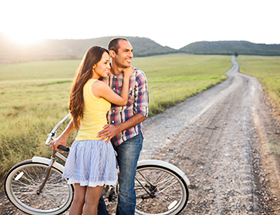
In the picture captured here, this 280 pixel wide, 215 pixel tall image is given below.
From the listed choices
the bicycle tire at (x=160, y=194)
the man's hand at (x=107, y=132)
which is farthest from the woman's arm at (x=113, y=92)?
the bicycle tire at (x=160, y=194)

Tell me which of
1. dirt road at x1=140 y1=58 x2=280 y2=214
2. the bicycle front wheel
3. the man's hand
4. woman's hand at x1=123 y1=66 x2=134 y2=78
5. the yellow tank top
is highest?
A: woman's hand at x1=123 y1=66 x2=134 y2=78

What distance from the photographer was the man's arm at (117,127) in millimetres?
1986

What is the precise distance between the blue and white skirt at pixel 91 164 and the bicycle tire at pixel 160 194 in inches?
30.9

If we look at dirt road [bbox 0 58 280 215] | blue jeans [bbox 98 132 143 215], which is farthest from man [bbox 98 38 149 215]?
dirt road [bbox 0 58 280 215]

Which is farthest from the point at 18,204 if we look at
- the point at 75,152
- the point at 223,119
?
the point at 223,119

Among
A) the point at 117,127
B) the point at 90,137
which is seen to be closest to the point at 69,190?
the point at 90,137

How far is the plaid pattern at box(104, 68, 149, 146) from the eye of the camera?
2.19m

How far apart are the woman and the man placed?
22 centimetres

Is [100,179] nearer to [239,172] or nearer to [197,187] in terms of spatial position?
[197,187]

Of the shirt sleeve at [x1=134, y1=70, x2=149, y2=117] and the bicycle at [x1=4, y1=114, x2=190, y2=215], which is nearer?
the shirt sleeve at [x1=134, y1=70, x2=149, y2=117]

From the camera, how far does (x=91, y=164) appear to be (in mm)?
1914

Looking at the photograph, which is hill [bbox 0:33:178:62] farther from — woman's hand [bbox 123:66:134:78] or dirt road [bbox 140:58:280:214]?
woman's hand [bbox 123:66:134:78]

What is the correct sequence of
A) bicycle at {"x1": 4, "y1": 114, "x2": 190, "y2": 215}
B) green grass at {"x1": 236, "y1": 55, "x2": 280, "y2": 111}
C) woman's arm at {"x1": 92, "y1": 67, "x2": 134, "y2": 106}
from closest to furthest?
1. woman's arm at {"x1": 92, "y1": 67, "x2": 134, "y2": 106}
2. bicycle at {"x1": 4, "y1": 114, "x2": 190, "y2": 215}
3. green grass at {"x1": 236, "y1": 55, "x2": 280, "y2": 111}

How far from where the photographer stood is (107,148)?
1.99 meters
